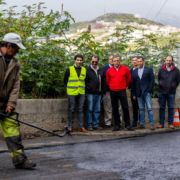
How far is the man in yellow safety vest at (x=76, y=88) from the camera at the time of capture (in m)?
8.22

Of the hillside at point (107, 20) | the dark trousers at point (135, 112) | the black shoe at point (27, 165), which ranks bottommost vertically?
the black shoe at point (27, 165)

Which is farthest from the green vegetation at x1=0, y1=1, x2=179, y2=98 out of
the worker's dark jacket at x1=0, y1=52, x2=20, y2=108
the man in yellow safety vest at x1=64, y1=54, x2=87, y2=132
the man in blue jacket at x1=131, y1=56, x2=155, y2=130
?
the worker's dark jacket at x1=0, y1=52, x2=20, y2=108

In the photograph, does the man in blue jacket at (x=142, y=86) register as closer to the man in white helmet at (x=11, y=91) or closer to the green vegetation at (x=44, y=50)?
the green vegetation at (x=44, y=50)

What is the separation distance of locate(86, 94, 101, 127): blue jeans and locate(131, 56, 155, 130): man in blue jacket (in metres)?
1.19

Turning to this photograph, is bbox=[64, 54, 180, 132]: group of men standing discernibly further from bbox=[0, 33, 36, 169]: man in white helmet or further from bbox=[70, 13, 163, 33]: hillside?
bbox=[0, 33, 36, 169]: man in white helmet

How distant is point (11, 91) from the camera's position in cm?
481

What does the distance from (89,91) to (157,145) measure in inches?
107

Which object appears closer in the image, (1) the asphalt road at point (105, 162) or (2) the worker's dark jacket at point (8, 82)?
(1) the asphalt road at point (105, 162)

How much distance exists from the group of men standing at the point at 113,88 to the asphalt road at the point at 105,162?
1.74m

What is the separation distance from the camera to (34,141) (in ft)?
23.2

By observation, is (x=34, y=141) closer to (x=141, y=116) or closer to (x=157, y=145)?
(x=157, y=145)

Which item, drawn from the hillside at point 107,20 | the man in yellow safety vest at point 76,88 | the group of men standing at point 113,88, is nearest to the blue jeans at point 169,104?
the group of men standing at point 113,88

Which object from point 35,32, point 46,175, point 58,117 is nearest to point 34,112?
point 58,117

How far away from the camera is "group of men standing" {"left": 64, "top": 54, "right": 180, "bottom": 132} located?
8305mm
